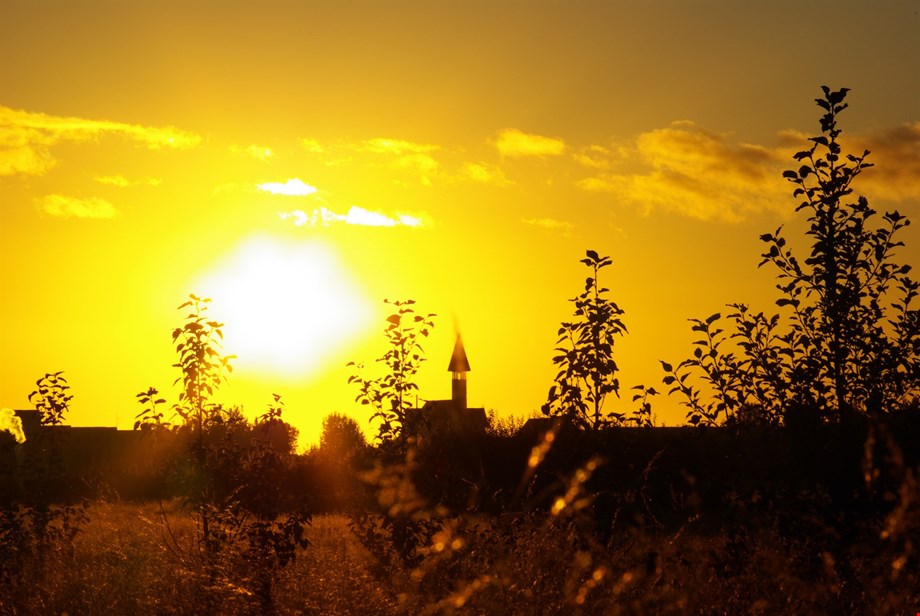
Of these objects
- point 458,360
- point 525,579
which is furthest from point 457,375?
point 525,579

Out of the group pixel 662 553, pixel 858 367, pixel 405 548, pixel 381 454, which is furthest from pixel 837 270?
pixel 381 454

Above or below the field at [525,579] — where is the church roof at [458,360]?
above

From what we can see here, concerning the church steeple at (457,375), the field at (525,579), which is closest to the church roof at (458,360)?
the church steeple at (457,375)

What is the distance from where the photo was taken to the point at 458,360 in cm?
4891

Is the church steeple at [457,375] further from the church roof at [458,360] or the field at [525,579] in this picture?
the field at [525,579]

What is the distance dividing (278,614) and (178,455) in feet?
14.2

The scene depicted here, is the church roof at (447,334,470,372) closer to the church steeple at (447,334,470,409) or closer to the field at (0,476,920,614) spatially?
the church steeple at (447,334,470,409)

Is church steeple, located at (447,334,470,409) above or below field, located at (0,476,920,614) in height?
above

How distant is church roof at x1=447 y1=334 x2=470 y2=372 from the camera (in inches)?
1916

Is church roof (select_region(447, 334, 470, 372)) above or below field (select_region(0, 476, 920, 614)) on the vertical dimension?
above

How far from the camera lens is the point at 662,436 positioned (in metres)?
19.0

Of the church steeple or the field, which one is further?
the church steeple

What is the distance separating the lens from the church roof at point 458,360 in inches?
1916

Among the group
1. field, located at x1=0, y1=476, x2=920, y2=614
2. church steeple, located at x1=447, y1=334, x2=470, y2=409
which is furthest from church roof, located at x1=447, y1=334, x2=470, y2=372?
field, located at x1=0, y1=476, x2=920, y2=614
